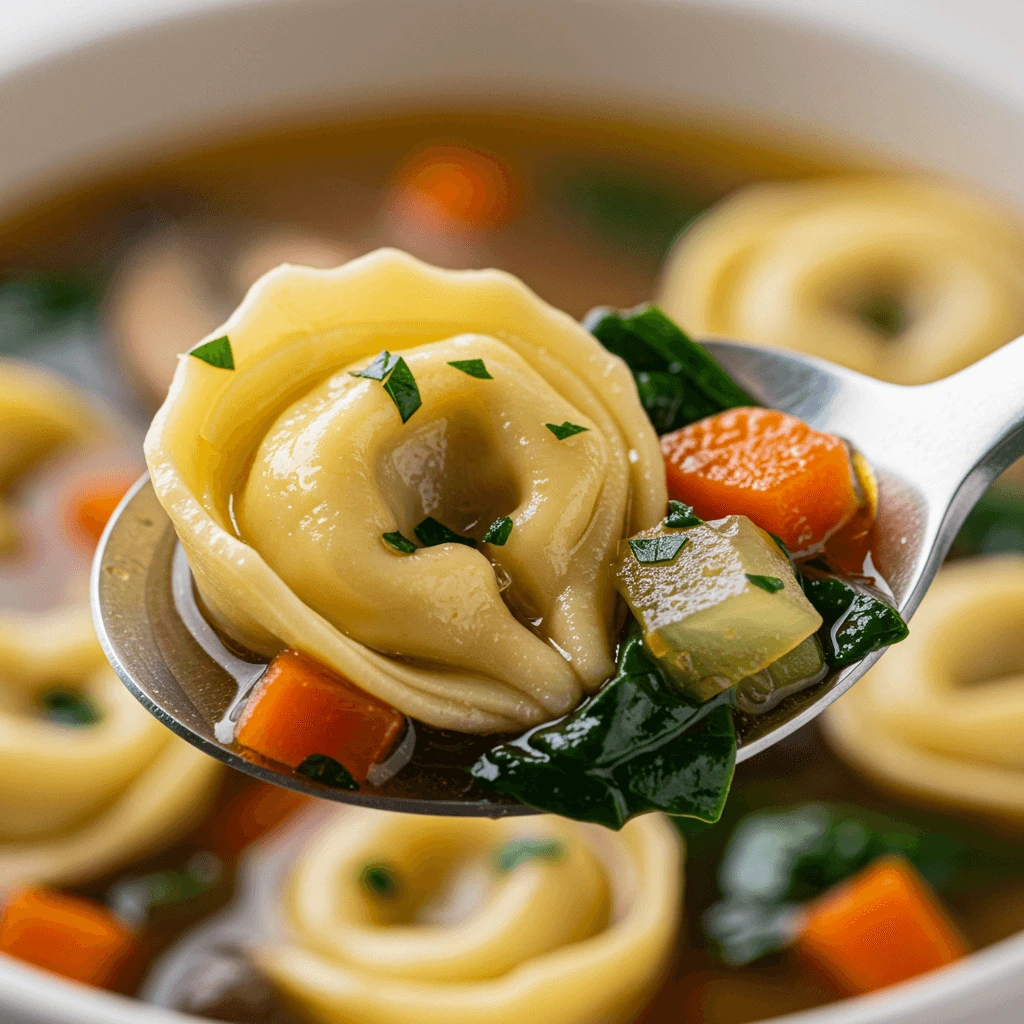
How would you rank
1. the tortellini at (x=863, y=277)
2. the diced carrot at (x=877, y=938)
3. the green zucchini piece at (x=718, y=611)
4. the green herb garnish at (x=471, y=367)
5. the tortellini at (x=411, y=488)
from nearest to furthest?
the green zucchini piece at (x=718, y=611)
the tortellini at (x=411, y=488)
the green herb garnish at (x=471, y=367)
the diced carrot at (x=877, y=938)
the tortellini at (x=863, y=277)

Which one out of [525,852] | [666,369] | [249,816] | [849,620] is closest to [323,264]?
[249,816]

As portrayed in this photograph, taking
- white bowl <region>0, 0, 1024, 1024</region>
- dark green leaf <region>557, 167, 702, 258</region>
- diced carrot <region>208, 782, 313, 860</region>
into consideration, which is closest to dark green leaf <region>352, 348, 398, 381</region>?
diced carrot <region>208, 782, 313, 860</region>

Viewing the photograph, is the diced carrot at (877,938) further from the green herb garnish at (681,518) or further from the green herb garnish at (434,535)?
the green herb garnish at (434,535)

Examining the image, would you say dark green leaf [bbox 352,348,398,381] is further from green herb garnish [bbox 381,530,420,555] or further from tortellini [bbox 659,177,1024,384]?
tortellini [bbox 659,177,1024,384]

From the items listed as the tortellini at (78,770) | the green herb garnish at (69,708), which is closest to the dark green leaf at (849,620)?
the tortellini at (78,770)

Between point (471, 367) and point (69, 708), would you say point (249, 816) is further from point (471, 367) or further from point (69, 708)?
point (471, 367)

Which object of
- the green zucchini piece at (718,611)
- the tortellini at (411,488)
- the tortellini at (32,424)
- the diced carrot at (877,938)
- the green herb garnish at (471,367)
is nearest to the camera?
the green zucchini piece at (718,611)

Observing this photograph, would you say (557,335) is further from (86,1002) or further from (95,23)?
(95,23)
